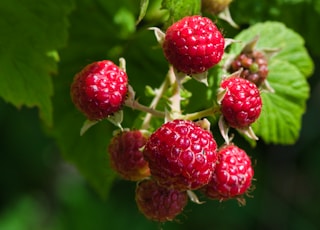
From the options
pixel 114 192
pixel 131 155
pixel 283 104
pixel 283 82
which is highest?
pixel 131 155

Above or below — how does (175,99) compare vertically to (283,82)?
above

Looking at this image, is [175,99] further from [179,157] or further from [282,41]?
[282,41]

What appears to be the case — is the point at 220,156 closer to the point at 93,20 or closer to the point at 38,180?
the point at 93,20

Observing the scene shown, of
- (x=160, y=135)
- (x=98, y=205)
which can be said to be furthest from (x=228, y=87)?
(x=98, y=205)

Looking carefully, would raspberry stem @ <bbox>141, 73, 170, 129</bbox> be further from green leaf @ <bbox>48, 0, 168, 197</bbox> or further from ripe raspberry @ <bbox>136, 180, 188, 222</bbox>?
green leaf @ <bbox>48, 0, 168, 197</bbox>

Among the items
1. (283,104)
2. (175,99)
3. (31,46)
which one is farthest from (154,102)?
(283,104)

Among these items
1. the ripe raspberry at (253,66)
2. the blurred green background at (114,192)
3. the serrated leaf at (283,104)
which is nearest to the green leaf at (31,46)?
the ripe raspberry at (253,66)

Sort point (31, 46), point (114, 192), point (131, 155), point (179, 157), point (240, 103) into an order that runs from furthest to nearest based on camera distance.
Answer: point (114, 192), point (31, 46), point (131, 155), point (240, 103), point (179, 157)

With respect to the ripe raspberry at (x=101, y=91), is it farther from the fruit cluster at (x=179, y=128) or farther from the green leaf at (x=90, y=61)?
the green leaf at (x=90, y=61)
